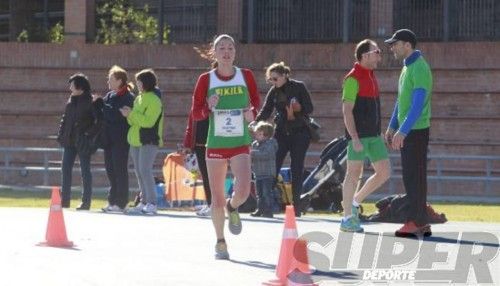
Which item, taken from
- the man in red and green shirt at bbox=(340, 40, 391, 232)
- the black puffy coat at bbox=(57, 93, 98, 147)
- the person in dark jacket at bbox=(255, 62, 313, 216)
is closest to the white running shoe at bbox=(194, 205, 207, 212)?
the person in dark jacket at bbox=(255, 62, 313, 216)

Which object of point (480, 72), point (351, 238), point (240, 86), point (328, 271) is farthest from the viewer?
point (480, 72)

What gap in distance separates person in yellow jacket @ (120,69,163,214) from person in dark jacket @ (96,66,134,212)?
45 cm

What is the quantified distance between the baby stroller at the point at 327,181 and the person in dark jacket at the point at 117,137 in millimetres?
2490

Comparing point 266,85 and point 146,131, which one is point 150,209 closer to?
point 146,131

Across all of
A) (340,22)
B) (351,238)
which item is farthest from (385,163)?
(340,22)

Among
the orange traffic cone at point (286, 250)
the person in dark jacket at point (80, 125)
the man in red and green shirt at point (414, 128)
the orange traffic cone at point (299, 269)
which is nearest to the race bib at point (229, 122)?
the man in red and green shirt at point (414, 128)

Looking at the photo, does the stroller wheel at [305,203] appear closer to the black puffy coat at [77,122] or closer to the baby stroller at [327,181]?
the baby stroller at [327,181]

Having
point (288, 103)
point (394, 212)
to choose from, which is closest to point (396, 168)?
point (288, 103)

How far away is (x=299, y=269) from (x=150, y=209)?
31.5 feet

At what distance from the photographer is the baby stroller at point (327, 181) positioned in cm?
1966

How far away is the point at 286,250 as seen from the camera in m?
10.5

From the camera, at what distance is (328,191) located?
798 inches

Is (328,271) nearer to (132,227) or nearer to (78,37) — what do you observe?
(132,227)

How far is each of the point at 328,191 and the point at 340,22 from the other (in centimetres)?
1264
